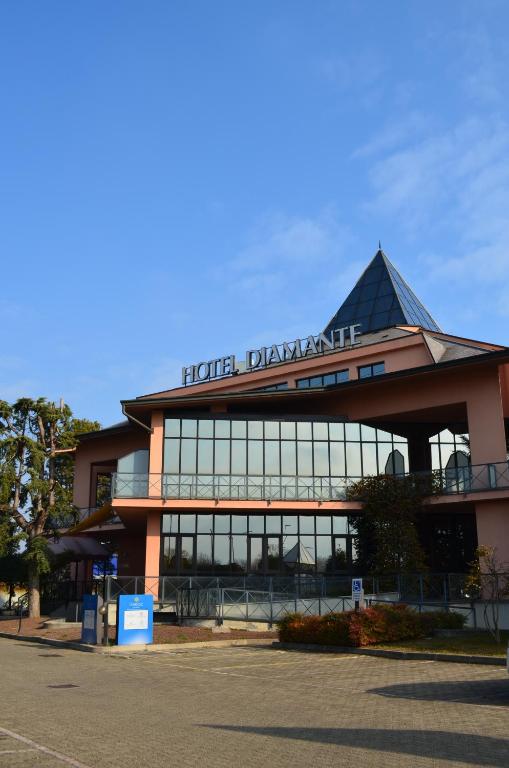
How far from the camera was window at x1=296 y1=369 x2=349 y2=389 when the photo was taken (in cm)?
4103

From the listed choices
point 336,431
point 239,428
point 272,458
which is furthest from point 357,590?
point 336,431

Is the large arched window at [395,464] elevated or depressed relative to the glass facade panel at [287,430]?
depressed

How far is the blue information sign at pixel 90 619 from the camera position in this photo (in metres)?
23.1

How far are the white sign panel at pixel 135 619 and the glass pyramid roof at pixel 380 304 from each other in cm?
2658

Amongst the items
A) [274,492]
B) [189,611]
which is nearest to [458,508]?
[274,492]

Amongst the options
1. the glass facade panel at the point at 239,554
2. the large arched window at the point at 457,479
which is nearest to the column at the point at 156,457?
the glass facade panel at the point at 239,554

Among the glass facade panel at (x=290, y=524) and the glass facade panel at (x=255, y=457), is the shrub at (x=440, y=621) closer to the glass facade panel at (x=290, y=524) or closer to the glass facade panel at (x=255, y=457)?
the glass facade panel at (x=290, y=524)

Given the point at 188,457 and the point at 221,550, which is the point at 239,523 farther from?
the point at 188,457

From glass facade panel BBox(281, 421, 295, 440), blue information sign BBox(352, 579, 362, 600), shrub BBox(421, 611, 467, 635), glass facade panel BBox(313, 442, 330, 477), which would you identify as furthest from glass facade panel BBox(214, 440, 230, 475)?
shrub BBox(421, 611, 467, 635)

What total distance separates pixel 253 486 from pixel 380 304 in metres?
19.2

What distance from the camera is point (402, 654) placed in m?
18.5

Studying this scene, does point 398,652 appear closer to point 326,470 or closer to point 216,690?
point 216,690

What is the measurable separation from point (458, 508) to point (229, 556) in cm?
→ 1020

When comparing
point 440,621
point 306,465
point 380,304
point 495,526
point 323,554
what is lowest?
point 440,621
